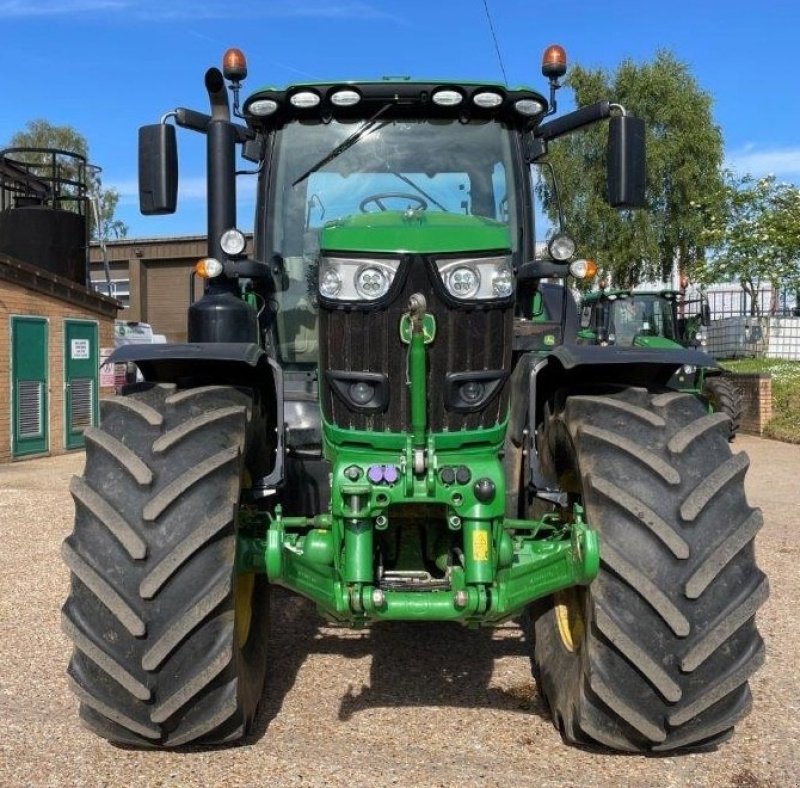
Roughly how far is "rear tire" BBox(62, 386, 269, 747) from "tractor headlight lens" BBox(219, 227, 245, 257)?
881mm

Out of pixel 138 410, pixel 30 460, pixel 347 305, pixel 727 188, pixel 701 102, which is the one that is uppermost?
pixel 701 102

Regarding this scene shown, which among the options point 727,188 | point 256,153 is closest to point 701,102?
point 727,188

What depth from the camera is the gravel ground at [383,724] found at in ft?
10.7

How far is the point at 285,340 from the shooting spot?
4.55m

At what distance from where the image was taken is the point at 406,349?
336cm

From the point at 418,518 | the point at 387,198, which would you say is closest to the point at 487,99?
the point at 387,198

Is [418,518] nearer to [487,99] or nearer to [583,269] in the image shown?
[583,269]

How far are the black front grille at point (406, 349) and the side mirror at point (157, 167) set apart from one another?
112cm

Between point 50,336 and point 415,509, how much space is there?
40.5 ft

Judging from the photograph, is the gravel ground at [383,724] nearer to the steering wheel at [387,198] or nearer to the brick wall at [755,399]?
the steering wheel at [387,198]

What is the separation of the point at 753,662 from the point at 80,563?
2.24 m

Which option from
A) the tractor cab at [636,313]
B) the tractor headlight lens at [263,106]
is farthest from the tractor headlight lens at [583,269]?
the tractor cab at [636,313]

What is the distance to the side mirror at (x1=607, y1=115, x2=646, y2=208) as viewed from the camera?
423cm

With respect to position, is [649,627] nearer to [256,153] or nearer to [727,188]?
[256,153]
